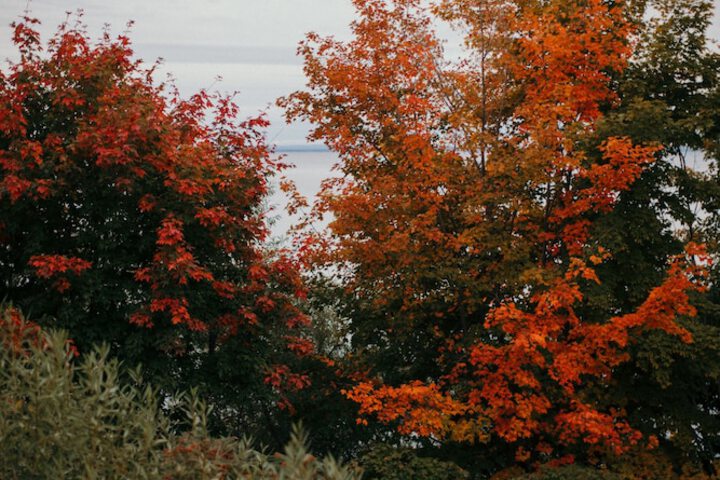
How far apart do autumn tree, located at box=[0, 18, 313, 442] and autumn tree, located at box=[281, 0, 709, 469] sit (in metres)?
2.77

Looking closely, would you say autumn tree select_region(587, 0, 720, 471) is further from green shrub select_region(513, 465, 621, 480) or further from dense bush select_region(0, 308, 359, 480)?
dense bush select_region(0, 308, 359, 480)

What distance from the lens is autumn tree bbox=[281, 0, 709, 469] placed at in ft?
48.3

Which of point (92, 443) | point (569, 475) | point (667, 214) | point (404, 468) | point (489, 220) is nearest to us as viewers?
point (92, 443)

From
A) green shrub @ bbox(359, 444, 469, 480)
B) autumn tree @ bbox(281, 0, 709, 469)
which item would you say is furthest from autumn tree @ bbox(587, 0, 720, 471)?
green shrub @ bbox(359, 444, 469, 480)

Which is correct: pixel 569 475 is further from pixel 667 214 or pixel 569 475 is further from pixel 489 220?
pixel 667 214

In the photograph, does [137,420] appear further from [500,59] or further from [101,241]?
[500,59]

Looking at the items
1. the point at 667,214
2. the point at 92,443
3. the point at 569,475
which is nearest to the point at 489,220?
the point at 667,214

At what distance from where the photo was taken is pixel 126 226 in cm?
1353

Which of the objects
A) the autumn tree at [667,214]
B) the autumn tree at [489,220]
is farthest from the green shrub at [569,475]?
the autumn tree at [667,214]

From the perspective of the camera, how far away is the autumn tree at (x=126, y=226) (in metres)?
12.9

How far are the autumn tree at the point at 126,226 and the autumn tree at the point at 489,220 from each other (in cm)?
277

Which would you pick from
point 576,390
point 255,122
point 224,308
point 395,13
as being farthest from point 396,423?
point 395,13

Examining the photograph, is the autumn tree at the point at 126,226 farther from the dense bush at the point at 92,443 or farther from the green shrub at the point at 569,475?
the dense bush at the point at 92,443

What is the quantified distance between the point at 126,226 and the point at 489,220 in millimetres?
7840
